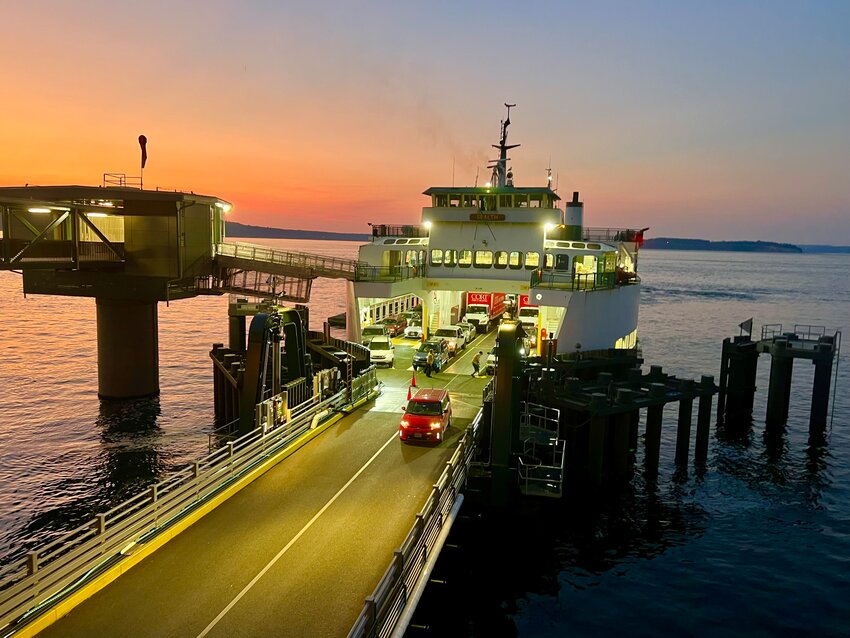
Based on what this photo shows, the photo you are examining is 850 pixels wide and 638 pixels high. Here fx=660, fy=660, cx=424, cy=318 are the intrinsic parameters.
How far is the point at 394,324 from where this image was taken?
47.8m

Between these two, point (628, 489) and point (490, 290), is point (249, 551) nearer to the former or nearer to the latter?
point (628, 489)

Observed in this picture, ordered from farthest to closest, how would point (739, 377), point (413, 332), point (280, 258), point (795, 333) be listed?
1. point (280, 258)
2. point (413, 332)
3. point (739, 377)
4. point (795, 333)

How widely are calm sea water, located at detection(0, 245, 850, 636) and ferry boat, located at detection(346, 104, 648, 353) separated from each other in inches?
375

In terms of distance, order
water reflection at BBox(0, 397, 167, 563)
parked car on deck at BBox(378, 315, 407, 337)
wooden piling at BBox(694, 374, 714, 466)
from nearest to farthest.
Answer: water reflection at BBox(0, 397, 167, 563) < wooden piling at BBox(694, 374, 714, 466) < parked car on deck at BBox(378, 315, 407, 337)

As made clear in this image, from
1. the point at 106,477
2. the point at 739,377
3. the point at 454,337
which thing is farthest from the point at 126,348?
the point at 739,377

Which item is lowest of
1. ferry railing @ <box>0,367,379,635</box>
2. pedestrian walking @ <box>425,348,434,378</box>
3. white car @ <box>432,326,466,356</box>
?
ferry railing @ <box>0,367,379,635</box>

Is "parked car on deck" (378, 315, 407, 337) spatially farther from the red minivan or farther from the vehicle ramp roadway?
the vehicle ramp roadway

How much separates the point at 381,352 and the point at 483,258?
38.9 feet

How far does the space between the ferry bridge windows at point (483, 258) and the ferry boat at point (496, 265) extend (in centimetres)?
7

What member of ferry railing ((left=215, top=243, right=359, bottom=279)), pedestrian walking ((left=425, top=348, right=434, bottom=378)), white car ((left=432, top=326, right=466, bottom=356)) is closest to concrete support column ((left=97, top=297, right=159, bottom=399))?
ferry railing ((left=215, top=243, right=359, bottom=279))

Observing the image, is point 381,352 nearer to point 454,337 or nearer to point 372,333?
point 372,333

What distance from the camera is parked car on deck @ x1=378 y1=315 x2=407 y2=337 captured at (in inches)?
1842

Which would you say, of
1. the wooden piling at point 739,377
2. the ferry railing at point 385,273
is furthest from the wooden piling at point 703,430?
the ferry railing at point 385,273

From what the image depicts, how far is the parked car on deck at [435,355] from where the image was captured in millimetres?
33969
